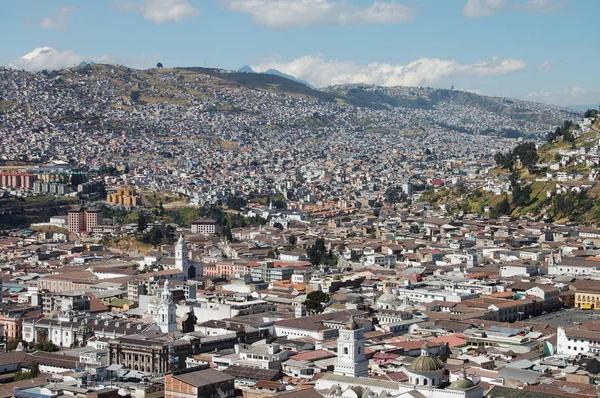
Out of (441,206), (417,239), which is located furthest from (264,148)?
(417,239)

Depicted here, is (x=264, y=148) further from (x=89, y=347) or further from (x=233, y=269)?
(x=89, y=347)

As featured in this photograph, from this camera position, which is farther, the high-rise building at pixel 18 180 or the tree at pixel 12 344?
the high-rise building at pixel 18 180

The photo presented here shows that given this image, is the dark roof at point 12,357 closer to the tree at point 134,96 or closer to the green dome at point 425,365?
the green dome at point 425,365

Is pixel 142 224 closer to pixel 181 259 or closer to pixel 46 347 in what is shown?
pixel 181 259

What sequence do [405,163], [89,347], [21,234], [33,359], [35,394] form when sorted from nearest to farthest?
1. [35,394]
2. [33,359]
3. [89,347]
4. [21,234]
5. [405,163]

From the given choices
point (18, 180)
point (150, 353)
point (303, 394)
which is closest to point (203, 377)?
point (303, 394)

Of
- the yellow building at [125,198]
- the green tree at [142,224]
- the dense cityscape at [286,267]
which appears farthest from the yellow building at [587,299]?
the yellow building at [125,198]

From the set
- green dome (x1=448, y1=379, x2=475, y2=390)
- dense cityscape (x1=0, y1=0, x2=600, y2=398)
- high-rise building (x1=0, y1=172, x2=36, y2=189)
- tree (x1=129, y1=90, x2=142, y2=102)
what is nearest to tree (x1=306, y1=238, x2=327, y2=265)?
dense cityscape (x1=0, y1=0, x2=600, y2=398)
